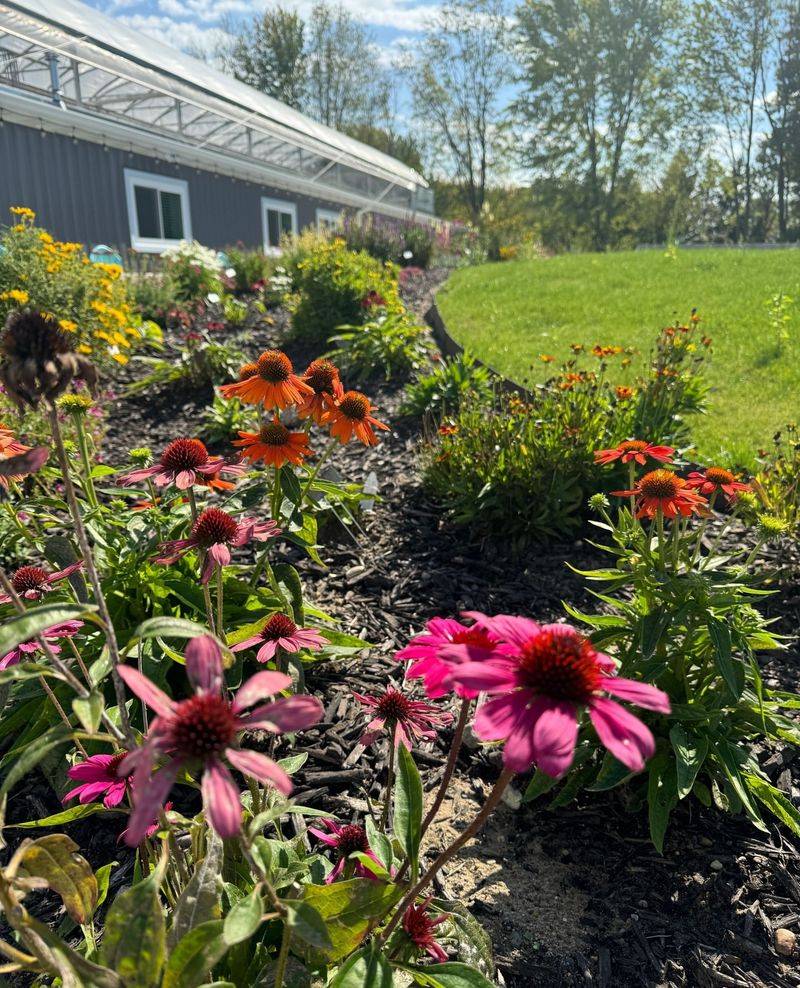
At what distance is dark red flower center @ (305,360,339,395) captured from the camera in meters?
2.11

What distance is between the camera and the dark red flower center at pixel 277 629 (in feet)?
5.54

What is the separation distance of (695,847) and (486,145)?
40726mm

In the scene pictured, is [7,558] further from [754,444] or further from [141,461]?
[754,444]

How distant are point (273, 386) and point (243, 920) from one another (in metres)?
1.52

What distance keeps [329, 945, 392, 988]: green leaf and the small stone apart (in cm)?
110

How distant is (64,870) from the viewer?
3.10 feet

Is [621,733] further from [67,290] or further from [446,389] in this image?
[67,290]

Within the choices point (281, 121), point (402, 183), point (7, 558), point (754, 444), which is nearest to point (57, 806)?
point (7, 558)

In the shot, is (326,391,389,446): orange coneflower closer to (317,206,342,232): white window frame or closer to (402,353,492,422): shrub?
(402,353,492,422): shrub

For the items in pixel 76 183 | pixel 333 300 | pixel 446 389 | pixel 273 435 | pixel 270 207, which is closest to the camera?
pixel 273 435

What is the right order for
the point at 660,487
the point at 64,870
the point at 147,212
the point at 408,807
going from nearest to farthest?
1. the point at 64,870
2. the point at 408,807
3. the point at 660,487
4. the point at 147,212

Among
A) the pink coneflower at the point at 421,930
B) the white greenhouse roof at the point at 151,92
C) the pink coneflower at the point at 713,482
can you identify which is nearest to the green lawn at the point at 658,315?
the pink coneflower at the point at 713,482

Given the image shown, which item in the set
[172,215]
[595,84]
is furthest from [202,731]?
[595,84]

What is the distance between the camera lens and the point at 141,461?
2414 millimetres
